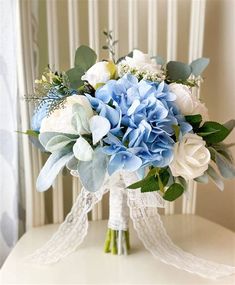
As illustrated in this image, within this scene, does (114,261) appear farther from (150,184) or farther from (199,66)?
(199,66)

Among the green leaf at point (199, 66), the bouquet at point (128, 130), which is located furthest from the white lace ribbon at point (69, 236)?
the green leaf at point (199, 66)

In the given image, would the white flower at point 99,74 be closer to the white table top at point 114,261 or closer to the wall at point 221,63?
the white table top at point 114,261

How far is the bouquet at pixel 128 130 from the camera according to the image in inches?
27.3

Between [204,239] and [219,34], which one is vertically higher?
[219,34]

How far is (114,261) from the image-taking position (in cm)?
89

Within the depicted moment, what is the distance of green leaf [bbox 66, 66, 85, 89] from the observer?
802mm

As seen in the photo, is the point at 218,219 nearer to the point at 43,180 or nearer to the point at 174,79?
the point at 174,79

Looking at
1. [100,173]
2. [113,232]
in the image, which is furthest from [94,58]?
[113,232]

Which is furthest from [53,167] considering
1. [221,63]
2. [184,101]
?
[221,63]

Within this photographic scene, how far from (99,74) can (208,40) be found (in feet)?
1.77

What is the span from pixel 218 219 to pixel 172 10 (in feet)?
2.15

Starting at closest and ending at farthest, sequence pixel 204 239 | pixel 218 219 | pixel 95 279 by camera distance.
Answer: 1. pixel 95 279
2. pixel 204 239
3. pixel 218 219

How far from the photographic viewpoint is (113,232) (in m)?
0.90

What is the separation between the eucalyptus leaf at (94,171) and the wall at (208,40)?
461mm
